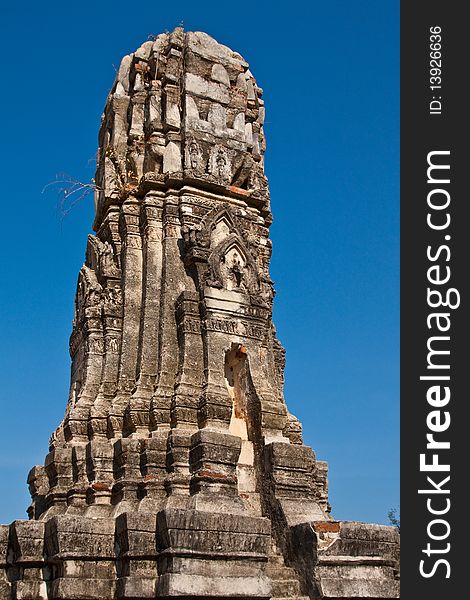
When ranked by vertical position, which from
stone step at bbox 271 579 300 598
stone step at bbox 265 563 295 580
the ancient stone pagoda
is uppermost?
the ancient stone pagoda

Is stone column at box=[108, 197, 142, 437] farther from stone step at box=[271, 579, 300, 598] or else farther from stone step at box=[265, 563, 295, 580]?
stone step at box=[271, 579, 300, 598]

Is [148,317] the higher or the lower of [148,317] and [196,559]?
the higher

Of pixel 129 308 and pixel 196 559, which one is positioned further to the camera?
pixel 129 308

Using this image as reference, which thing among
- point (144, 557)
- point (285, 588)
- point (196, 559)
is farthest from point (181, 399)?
point (285, 588)

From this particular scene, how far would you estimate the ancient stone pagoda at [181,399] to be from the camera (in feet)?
34.4

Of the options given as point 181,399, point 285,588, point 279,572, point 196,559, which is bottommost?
point 285,588

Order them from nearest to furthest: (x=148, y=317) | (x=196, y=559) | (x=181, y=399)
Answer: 1. (x=196, y=559)
2. (x=181, y=399)
3. (x=148, y=317)

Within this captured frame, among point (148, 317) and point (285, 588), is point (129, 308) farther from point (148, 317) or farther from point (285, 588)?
point (285, 588)

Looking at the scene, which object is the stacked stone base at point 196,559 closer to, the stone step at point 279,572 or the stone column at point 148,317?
the stone step at point 279,572

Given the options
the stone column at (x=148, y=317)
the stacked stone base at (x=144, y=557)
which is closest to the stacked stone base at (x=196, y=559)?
the stacked stone base at (x=144, y=557)

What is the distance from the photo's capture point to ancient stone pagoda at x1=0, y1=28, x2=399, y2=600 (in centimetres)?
1048

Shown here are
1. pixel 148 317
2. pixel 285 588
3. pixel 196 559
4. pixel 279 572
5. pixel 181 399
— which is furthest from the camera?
pixel 148 317

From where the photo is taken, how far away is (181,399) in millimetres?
12172

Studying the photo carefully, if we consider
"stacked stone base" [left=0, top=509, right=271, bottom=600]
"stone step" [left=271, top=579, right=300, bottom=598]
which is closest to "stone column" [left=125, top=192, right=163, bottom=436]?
"stacked stone base" [left=0, top=509, right=271, bottom=600]
